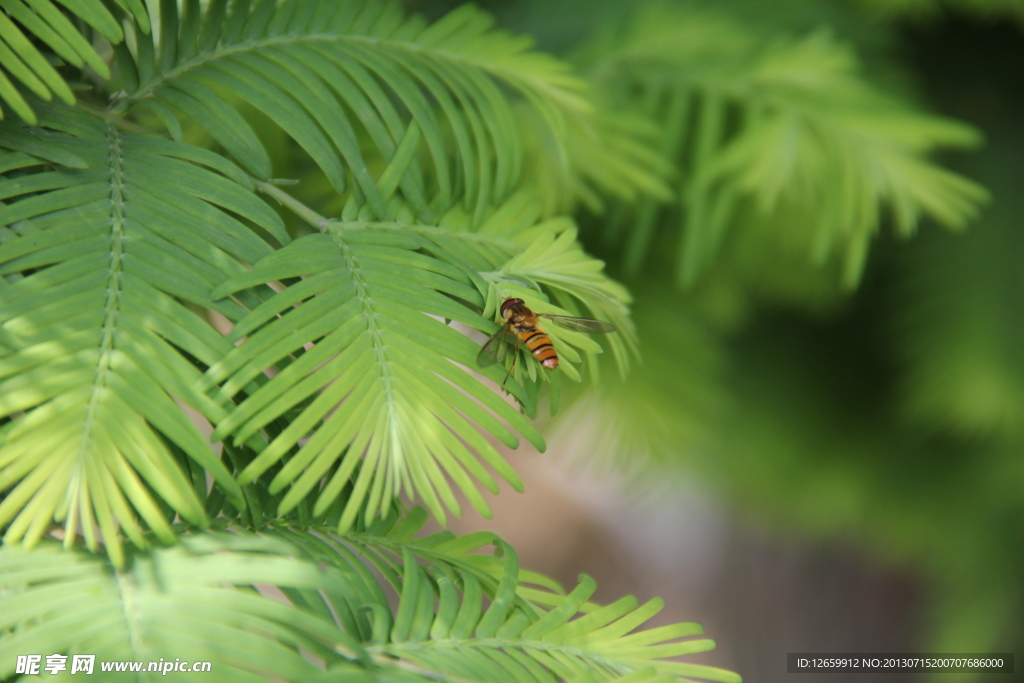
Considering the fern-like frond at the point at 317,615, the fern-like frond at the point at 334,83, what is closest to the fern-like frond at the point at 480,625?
the fern-like frond at the point at 317,615

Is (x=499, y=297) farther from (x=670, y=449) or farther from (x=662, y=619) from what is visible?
(x=662, y=619)

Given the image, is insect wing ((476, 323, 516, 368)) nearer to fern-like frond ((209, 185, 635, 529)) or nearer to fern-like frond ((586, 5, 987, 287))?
fern-like frond ((209, 185, 635, 529))

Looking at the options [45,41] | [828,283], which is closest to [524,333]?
[45,41]

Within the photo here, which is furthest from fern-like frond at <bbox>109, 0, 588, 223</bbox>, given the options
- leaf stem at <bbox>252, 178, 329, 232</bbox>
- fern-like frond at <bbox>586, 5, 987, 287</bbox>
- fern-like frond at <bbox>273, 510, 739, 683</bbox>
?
fern-like frond at <bbox>586, 5, 987, 287</bbox>

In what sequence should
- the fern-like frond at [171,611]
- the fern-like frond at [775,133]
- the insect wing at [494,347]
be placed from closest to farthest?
1. the fern-like frond at [171,611]
2. the insect wing at [494,347]
3. the fern-like frond at [775,133]

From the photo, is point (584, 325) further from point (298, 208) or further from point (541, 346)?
point (298, 208)

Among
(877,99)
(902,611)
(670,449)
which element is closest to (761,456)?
(670,449)

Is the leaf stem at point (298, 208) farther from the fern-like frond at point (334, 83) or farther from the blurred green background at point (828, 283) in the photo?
the blurred green background at point (828, 283)
